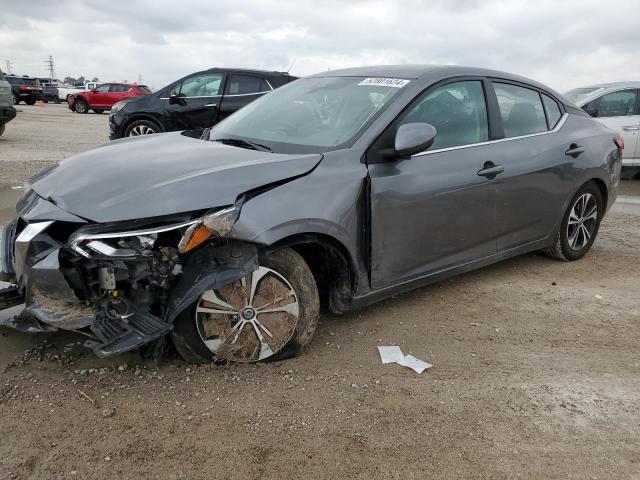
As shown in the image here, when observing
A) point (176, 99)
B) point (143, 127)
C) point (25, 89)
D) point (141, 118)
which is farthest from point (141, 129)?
point (25, 89)

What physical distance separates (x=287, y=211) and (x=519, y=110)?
2.44m

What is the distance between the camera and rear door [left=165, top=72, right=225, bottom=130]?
10414 mm

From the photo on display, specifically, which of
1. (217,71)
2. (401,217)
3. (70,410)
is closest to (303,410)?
(70,410)

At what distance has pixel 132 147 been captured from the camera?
3578 mm

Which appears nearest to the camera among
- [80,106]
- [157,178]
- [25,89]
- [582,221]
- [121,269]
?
[121,269]

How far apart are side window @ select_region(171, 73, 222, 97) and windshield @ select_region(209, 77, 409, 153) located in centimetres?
656

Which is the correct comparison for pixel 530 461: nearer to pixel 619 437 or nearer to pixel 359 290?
pixel 619 437

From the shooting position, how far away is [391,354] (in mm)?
3346

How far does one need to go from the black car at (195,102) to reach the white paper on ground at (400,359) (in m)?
7.92

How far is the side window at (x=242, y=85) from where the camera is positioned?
10.6m

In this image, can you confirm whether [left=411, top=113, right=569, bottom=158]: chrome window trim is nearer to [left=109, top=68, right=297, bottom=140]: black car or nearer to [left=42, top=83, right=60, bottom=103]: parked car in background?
[left=109, top=68, right=297, bottom=140]: black car

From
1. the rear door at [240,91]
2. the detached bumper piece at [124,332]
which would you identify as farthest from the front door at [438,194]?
the rear door at [240,91]

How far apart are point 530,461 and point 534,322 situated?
1.59 metres

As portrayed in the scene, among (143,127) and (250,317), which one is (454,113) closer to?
(250,317)
